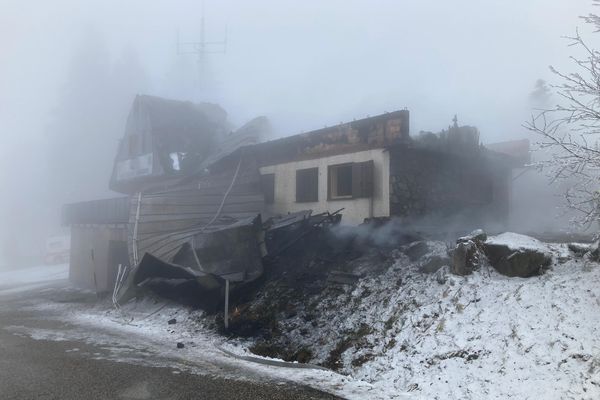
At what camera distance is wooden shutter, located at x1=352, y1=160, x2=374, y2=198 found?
1370cm

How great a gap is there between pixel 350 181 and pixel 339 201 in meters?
0.71

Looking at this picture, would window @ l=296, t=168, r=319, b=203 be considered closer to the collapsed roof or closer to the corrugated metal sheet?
the corrugated metal sheet

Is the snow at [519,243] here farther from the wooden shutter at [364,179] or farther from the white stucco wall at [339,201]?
the wooden shutter at [364,179]

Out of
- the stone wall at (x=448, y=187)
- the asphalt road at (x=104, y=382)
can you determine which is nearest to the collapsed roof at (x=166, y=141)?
the stone wall at (x=448, y=187)

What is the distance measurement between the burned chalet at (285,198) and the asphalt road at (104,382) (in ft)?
10.9

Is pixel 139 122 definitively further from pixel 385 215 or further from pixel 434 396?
pixel 434 396

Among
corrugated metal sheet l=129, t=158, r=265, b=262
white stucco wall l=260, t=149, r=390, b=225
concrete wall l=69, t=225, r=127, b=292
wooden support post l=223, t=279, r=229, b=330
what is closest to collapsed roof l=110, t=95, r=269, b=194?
concrete wall l=69, t=225, r=127, b=292

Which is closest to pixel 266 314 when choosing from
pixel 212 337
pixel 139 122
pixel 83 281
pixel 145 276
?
pixel 212 337

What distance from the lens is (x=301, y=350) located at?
8.43 meters

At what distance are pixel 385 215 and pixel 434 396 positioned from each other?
7.56m

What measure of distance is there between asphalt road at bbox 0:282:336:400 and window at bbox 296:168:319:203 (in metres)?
8.33

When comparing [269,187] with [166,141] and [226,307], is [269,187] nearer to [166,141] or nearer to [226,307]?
[226,307]

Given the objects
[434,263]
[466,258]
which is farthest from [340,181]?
[466,258]

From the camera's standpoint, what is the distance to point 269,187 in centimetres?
1684
